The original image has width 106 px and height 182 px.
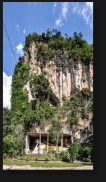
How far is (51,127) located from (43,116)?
1.82m

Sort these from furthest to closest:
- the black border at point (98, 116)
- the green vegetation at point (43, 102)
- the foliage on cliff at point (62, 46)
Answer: the foliage on cliff at point (62, 46), the green vegetation at point (43, 102), the black border at point (98, 116)

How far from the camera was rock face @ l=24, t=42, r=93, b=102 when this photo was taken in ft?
94.9

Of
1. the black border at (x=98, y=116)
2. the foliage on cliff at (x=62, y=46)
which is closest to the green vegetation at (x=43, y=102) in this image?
the foliage on cliff at (x=62, y=46)

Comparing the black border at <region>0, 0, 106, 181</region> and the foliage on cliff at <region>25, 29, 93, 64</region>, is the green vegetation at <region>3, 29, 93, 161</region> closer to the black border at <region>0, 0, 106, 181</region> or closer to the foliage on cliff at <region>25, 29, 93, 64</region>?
the foliage on cliff at <region>25, 29, 93, 64</region>

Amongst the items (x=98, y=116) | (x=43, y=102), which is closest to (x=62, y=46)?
(x=43, y=102)

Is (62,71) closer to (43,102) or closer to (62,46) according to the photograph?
(62,46)

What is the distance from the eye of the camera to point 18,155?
64.4 ft

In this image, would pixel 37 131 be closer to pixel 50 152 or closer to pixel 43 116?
pixel 43 116

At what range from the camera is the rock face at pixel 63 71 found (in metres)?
28.9

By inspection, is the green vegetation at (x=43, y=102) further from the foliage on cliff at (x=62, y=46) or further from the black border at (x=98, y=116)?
the black border at (x=98, y=116)

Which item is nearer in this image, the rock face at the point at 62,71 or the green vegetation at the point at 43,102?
the green vegetation at the point at 43,102

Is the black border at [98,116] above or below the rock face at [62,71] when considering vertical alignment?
below

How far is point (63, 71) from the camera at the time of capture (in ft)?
96.4

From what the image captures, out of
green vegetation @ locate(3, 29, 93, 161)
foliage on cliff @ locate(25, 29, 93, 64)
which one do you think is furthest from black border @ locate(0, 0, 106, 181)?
foliage on cliff @ locate(25, 29, 93, 64)
